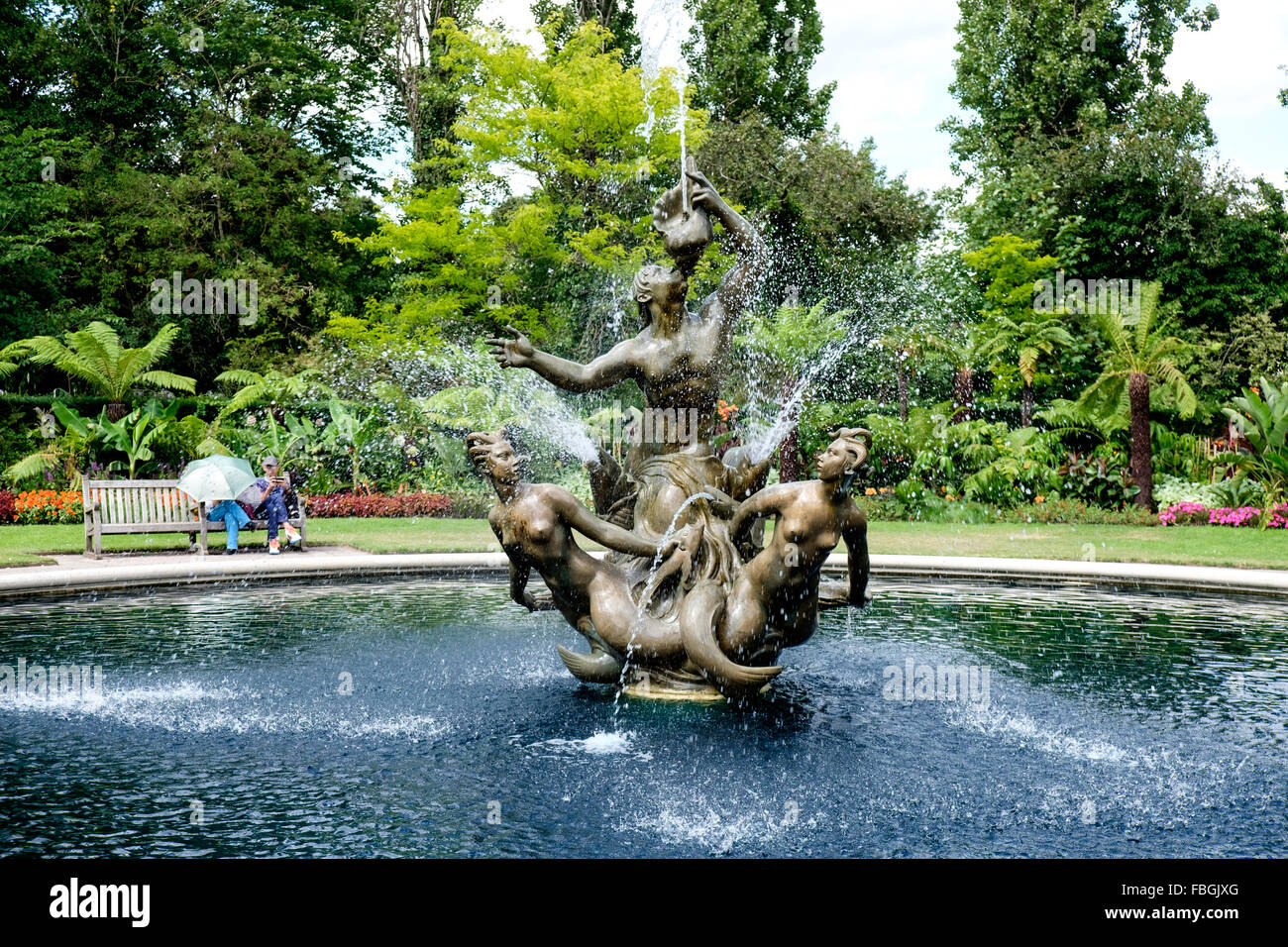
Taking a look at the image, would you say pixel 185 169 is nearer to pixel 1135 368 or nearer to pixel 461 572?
pixel 461 572

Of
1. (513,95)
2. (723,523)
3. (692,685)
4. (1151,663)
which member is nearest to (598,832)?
(692,685)

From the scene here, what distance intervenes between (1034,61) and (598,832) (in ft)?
116

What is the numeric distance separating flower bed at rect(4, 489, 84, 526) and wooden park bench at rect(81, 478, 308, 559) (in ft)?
A: 13.5

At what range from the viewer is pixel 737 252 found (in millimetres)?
6480

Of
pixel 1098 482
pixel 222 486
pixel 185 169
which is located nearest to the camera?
pixel 222 486

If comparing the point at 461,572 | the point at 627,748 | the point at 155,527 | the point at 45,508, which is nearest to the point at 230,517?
the point at 155,527

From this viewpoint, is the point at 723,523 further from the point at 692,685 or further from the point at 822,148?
the point at 822,148

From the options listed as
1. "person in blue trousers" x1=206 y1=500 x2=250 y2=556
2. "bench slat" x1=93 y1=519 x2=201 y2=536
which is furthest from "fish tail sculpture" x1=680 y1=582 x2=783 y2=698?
"bench slat" x1=93 y1=519 x2=201 y2=536

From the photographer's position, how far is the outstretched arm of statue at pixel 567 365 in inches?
249

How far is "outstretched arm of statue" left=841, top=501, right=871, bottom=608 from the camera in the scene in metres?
5.56

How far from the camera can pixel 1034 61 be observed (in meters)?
33.6

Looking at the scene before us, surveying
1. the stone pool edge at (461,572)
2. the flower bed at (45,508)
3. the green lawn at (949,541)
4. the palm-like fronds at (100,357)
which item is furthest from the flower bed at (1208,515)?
the palm-like fronds at (100,357)

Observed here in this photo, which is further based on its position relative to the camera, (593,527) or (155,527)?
(155,527)

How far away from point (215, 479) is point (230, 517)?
0.69 metres
